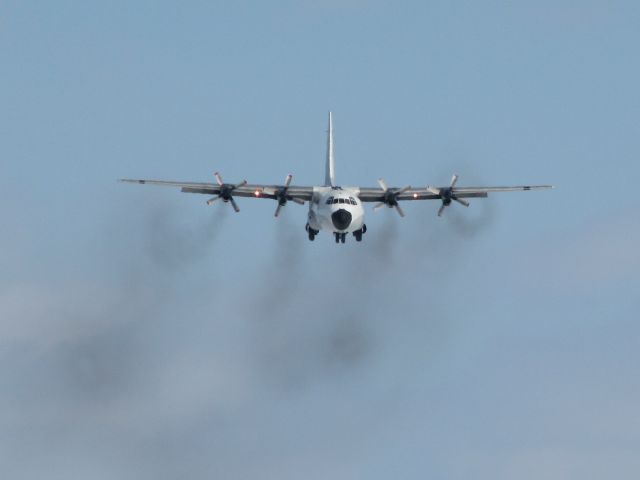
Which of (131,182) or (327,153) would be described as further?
(327,153)

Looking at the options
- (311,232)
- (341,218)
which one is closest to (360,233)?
(311,232)

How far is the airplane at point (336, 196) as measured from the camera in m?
97.3

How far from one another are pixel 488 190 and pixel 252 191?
56.0ft

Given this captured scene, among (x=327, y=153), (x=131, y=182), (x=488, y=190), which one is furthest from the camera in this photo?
(x=327, y=153)

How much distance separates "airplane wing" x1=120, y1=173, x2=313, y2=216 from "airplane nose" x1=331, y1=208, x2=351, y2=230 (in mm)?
6750

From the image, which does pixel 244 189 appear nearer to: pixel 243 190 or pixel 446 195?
pixel 243 190

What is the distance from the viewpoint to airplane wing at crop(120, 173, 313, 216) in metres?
101

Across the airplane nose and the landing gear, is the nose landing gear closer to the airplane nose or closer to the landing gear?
the landing gear

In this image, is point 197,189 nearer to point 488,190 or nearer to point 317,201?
point 317,201

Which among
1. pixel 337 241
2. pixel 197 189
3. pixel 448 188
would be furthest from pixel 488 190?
pixel 197 189

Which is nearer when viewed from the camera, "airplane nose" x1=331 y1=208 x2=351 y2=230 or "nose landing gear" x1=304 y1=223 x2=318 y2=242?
"airplane nose" x1=331 y1=208 x2=351 y2=230

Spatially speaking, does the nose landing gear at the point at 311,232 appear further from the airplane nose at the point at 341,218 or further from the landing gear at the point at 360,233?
the airplane nose at the point at 341,218

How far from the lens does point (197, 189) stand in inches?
4018

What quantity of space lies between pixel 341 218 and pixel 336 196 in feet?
8.53
